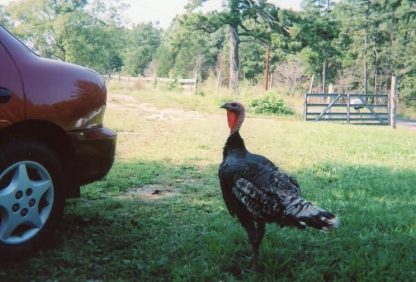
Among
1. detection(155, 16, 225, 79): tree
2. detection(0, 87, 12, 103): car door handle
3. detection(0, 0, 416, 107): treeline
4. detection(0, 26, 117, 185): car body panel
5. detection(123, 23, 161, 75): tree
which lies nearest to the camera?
detection(0, 87, 12, 103): car door handle

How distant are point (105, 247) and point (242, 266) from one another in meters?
1.14

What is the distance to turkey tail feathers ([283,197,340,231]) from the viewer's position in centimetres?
290

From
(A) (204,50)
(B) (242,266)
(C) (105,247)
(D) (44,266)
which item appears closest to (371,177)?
(B) (242,266)

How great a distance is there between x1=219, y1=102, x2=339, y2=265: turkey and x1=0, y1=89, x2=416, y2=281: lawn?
412 mm

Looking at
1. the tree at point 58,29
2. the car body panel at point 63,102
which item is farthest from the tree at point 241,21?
the car body panel at point 63,102

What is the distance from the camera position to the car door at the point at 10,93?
130 inches

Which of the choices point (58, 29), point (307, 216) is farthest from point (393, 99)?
point (58, 29)

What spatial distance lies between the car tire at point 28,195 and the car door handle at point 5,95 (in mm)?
335

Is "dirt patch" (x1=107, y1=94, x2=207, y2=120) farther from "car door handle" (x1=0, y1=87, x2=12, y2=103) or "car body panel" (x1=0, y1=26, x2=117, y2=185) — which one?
"car door handle" (x1=0, y1=87, x2=12, y2=103)

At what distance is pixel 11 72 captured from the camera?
11.1ft

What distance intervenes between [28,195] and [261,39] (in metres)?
24.5

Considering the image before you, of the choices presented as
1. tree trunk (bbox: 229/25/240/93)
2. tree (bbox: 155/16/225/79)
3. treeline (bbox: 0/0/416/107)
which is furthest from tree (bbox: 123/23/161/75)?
tree trunk (bbox: 229/25/240/93)

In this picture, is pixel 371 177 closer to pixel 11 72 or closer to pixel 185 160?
pixel 185 160

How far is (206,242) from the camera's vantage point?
4023 millimetres
